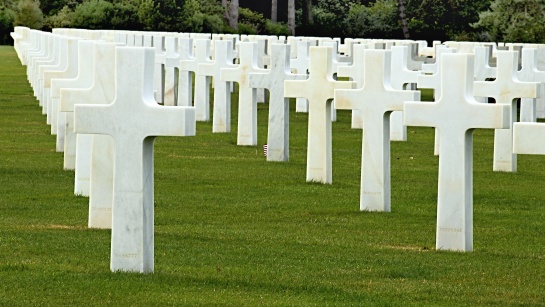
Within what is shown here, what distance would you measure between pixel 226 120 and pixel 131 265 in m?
12.8

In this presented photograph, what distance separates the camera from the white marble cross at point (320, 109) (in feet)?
46.6

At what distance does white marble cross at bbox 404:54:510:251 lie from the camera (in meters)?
9.84

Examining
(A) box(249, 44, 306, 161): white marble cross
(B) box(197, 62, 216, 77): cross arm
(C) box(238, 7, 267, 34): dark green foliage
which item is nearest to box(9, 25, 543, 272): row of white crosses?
(A) box(249, 44, 306, 161): white marble cross

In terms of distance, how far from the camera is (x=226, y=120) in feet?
69.6

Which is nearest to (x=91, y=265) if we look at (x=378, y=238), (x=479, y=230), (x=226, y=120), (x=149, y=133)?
(x=149, y=133)

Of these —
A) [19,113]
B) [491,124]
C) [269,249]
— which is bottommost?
[19,113]

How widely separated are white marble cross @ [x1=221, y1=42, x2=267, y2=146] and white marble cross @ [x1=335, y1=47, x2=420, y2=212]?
6196mm

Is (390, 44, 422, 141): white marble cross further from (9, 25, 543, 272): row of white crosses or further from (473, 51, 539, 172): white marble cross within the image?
(9, 25, 543, 272): row of white crosses

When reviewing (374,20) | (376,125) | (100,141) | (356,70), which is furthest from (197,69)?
(374,20)

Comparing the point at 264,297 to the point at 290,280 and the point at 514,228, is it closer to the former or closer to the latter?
the point at 290,280

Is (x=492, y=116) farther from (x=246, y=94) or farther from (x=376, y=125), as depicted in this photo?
(x=246, y=94)

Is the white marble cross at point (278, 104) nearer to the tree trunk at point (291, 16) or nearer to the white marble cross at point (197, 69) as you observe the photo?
the white marble cross at point (197, 69)

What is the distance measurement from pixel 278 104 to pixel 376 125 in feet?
15.3

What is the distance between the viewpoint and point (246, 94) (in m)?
18.6
